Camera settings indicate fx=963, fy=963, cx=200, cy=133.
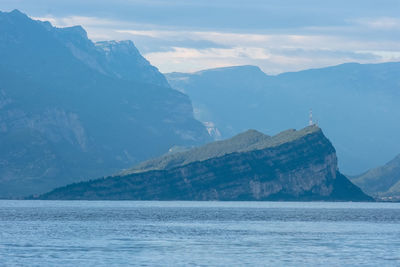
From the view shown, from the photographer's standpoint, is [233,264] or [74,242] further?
[74,242]

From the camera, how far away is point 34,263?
6206 inches

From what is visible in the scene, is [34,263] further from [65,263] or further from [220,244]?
[220,244]

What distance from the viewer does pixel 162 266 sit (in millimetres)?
156750

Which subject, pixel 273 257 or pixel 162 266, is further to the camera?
pixel 273 257

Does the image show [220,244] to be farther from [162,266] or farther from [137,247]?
[162,266]

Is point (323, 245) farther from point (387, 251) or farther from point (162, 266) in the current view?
point (162, 266)

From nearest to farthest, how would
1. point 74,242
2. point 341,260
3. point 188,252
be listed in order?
1. point 341,260
2. point 188,252
3. point 74,242

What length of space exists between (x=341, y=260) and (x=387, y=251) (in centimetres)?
2115

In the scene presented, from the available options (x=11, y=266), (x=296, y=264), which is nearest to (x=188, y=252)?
(x=296, y=264)

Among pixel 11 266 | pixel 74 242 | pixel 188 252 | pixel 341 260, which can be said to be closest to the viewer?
pixel 11 266

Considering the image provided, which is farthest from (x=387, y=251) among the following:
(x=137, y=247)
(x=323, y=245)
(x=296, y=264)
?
(x=137, y=247)

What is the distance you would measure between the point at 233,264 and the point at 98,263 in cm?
2247

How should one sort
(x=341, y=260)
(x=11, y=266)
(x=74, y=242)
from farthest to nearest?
1. (x=74, y=242)
2. (x=341, y=260)
3. (x=11, y=266)

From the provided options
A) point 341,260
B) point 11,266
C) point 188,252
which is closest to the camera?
point 11,266
